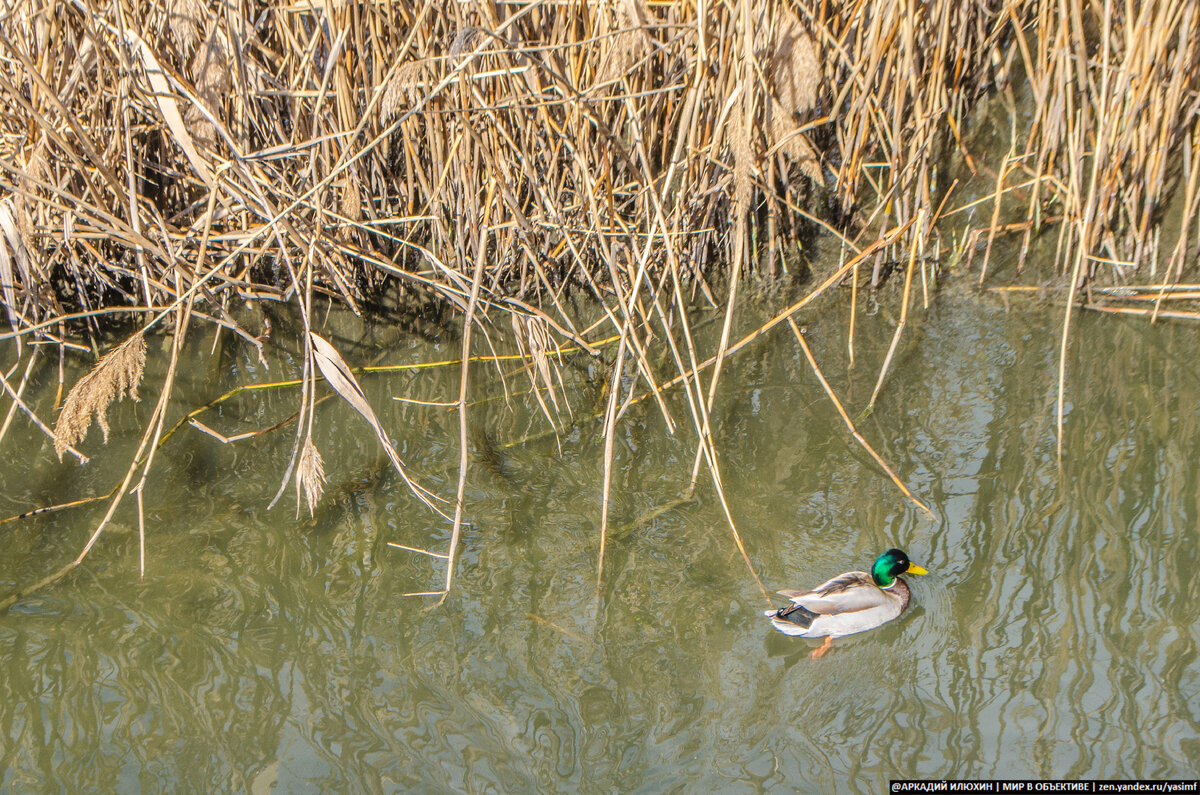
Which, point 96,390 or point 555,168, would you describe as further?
point 555,168

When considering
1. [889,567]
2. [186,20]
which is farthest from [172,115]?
[889,567]

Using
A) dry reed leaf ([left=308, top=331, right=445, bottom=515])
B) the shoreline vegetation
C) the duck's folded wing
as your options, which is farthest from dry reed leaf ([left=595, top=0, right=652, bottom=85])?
the duck's folded wing

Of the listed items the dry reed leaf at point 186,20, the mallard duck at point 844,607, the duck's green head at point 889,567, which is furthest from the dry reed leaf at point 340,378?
the duck's green head at point 889,567

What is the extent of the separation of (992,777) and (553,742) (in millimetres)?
1092

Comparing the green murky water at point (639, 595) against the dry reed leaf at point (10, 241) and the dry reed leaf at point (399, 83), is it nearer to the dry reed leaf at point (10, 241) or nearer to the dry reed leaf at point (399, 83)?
the dry reed leaf at point (10, 241)

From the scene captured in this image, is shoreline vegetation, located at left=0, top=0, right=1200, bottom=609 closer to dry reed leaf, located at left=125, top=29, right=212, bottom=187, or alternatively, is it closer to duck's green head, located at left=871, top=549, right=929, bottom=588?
dry reed leaf, located at left=125, top=29, right=212, bottom=187

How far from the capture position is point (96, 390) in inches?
94.2

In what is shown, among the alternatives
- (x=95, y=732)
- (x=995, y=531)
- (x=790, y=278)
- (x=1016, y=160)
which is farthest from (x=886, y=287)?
(x=95, y=732)

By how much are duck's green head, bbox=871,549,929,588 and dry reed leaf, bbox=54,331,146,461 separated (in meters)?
→ 2.20

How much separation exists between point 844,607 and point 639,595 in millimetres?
621

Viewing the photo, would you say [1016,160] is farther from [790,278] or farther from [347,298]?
[347,298]

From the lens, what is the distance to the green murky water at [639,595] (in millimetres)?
Answer: 2375

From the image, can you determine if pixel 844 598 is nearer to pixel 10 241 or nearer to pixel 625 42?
pixel 625 42

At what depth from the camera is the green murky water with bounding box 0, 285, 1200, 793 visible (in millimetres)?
2375
